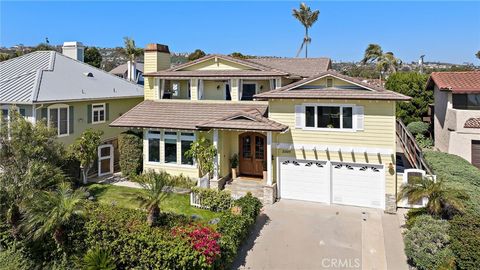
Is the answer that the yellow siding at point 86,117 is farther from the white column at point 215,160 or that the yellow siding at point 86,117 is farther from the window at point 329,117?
the window at point 329,117

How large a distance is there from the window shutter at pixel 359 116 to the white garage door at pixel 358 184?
1.89 m

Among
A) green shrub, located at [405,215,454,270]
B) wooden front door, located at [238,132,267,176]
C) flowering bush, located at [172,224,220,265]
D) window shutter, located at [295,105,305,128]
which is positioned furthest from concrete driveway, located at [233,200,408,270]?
window shutter, located at [295,105,305,128]

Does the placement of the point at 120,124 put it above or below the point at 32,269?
above

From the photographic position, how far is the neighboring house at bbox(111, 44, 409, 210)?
650 inches

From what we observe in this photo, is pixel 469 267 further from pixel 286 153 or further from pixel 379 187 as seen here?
pixel 286 153

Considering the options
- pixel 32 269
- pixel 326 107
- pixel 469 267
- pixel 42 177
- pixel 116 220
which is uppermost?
pixel 326 107

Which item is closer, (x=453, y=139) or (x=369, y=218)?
(x=369, y=218)

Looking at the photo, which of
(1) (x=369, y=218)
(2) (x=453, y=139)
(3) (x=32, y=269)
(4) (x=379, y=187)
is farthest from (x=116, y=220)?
(2) (x=453, y=139)

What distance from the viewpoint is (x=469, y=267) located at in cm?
1016

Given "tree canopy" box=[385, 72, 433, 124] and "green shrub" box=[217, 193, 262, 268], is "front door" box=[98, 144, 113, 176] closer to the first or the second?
"green shrub" box=[217, 193, 262, 268]

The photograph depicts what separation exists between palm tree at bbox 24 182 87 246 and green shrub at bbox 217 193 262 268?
5.06 metres

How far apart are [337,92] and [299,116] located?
221 cm

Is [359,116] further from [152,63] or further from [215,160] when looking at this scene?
[152,63]

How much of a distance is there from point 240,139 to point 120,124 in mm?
7413
